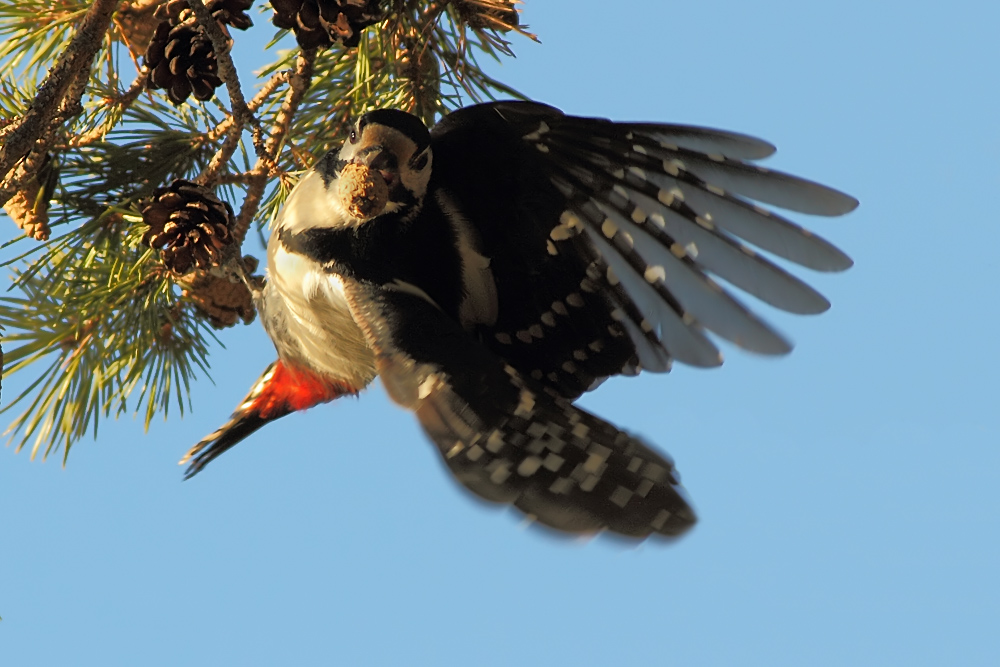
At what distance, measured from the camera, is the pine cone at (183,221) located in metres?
1.14

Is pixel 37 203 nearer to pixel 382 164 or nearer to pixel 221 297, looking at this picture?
A: pixel 221 297

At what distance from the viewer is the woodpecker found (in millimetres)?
1033

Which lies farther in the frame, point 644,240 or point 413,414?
point 644,240

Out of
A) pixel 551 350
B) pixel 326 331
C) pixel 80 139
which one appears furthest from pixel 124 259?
pixel 551 350

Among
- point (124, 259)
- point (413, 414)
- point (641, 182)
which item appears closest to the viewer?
point (413, 414)

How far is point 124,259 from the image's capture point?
125 cm

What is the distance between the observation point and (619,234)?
116cm

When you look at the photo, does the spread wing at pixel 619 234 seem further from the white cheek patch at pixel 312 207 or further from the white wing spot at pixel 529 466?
the white wing spot at pixel 529 466

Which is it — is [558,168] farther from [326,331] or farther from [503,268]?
[326,331]

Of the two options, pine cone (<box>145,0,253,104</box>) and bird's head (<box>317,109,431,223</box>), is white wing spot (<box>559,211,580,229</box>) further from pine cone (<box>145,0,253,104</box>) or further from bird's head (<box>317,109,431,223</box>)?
pine cone (<box>145,0,253,104</box>)

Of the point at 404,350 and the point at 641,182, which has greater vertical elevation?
the point at 641,182

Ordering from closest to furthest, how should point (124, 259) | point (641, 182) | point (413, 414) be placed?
point (413, 414) → point (641, 182) → point (124, 259)

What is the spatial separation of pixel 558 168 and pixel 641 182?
97 millimetres

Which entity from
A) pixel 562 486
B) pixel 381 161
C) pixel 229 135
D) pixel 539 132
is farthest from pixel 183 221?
pixel 562 486
